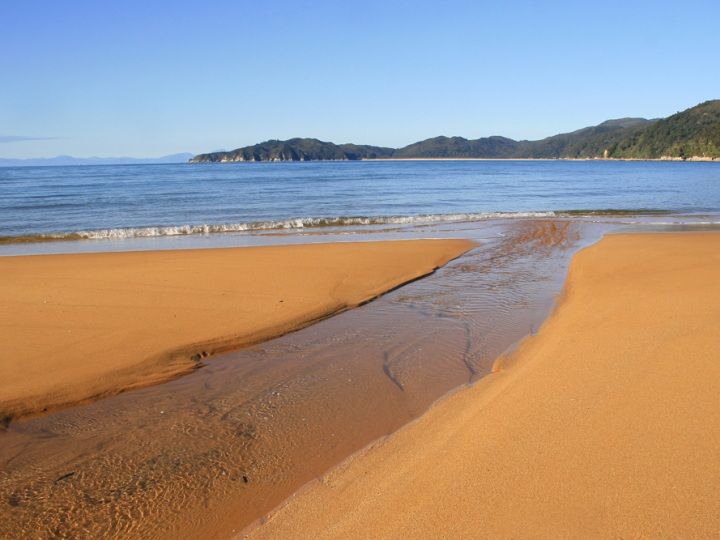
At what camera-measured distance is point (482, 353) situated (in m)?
6.95

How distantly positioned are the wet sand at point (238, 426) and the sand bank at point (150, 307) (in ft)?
1.31

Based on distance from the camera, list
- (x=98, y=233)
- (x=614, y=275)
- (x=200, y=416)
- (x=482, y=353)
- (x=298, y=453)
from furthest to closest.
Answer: (x=98, y=233), (x=614, y=275), (x=482, y=353), (x=200, y=416), (x=298, y=453)

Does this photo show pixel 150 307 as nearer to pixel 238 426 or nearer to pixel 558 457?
pixel 238 426

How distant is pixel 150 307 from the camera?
8.84 m

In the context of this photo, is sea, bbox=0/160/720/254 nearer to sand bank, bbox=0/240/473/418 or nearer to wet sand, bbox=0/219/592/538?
sand bank, bbox=0/240/473/418

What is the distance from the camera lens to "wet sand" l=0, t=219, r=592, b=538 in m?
3.93

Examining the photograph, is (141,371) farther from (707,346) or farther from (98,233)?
(98,233)

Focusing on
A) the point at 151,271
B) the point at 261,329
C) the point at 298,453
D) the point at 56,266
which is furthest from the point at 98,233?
the point at 298,453

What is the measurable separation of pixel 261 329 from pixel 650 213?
2419 centimetres

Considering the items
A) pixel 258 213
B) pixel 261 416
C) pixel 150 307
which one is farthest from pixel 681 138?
pixel 261 416

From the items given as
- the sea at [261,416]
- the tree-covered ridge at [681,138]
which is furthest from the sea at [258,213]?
the tree-covered ridge at [681,138]

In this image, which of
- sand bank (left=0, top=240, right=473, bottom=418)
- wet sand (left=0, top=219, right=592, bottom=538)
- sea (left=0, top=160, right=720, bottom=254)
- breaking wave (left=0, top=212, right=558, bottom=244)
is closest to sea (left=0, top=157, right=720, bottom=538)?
wet sand (left=0, top=219, right=592, bottom=538)

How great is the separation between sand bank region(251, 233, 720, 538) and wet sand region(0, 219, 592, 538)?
407mm

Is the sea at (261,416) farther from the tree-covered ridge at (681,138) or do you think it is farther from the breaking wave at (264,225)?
the tree-covered ridge at (681,138)
